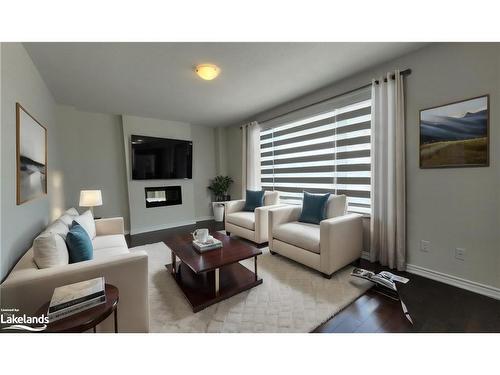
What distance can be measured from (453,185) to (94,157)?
18.2 ft

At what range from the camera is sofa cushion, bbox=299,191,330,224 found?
8.85 ft

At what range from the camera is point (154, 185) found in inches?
179

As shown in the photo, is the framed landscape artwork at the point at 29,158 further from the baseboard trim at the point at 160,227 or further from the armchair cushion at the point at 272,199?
the armchair cushion at the point at 272,199

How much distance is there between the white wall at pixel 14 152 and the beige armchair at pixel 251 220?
2.45 m

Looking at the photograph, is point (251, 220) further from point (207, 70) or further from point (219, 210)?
point (207, 70)

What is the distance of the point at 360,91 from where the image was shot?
262 cm

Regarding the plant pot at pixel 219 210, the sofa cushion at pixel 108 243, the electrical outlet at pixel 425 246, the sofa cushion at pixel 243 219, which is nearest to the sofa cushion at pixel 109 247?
the sofa cushion at pixel 108 243

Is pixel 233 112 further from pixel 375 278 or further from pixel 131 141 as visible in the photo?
pixel 375 278

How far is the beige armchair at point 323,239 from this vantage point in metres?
2.10

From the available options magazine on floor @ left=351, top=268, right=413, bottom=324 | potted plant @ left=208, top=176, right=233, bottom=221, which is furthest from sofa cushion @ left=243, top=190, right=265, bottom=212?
magazine on floor @ left=351, top=268, right=413, bottom=324

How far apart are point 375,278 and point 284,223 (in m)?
1.26

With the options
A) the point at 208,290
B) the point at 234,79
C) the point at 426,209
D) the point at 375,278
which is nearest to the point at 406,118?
the point at 426,209

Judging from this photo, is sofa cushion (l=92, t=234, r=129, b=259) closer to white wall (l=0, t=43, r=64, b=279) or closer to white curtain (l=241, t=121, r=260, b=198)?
white wall (l=0, t=43, r=64, b=279)

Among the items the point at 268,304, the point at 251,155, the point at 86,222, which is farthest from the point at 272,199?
the point at 86,222
